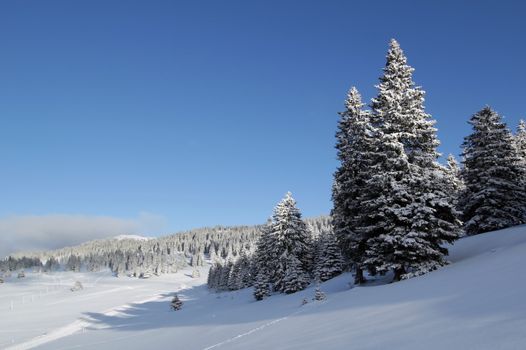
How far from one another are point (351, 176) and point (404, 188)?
28.5ft

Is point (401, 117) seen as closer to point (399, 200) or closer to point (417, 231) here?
point (399, 200)

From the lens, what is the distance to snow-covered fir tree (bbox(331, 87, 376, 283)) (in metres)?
30.0

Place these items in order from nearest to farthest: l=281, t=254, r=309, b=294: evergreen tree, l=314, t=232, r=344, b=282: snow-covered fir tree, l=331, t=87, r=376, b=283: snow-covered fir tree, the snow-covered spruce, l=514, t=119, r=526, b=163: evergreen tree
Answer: l=331, t=87, r=376, b=283: snow-covered fir tree
l=514, t=119, r=526, b=163: evergreen tree
l=281, t=254, r=309, b=294: evergreen tree
the snow-covered spruce
l=314, t=232, r=344, b=282: snow-covered fir tree

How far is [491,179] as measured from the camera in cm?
3328

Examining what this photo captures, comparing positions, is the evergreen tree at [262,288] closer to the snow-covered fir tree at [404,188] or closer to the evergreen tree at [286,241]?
the evergreen tree at [286,241]

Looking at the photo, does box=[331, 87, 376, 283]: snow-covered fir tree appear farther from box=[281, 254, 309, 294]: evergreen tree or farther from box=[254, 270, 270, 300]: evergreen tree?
box=[254, 270, 270, 300]: evergreen tree

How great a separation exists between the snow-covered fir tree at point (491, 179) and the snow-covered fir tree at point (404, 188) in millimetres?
11407

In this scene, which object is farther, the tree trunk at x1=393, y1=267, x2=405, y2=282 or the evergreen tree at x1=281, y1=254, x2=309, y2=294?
the evergreen tree at x1=281, y1=254, x2=309, y2=294

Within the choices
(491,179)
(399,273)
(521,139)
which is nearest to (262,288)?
(491,179)

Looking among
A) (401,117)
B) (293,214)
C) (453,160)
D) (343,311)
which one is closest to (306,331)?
(343,311)

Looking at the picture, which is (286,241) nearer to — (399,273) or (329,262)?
(329,262)

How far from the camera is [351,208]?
101 ft

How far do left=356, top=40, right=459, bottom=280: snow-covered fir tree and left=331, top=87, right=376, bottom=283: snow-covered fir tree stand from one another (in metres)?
3.18

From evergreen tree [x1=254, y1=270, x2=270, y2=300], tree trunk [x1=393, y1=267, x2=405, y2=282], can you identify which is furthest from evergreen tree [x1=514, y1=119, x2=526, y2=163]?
evergreen tree [x1=254, y1=270, x2=270, y2=300]
